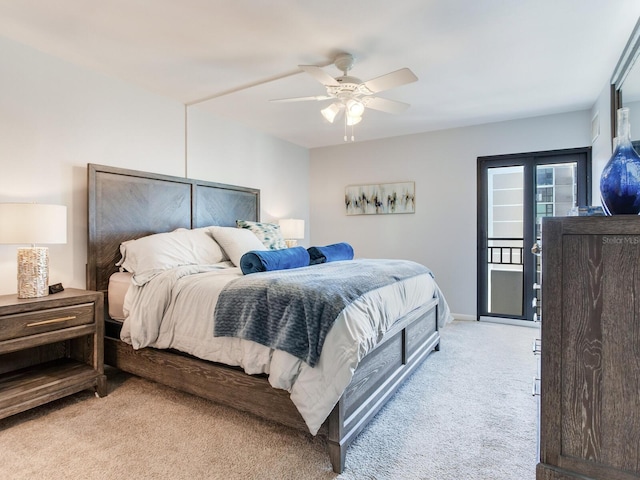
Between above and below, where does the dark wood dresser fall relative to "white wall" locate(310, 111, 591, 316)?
below

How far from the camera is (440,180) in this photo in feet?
15.4

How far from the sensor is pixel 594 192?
373 cm

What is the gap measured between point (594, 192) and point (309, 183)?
11.8ft

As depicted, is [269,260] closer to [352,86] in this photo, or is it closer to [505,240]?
[352,86]

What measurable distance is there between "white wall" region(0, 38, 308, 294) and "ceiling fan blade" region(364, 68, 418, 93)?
2.10m

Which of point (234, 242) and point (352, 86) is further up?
point (352, 86)

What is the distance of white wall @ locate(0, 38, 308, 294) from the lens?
250cm

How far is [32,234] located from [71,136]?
3.29 ft

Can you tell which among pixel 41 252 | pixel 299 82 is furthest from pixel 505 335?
pixel 41 252

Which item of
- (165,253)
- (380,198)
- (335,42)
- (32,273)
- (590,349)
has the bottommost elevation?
(590,349)

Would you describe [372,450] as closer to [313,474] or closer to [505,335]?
[313,474]

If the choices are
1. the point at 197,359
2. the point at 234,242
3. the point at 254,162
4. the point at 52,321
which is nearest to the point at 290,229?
the point at 254,162

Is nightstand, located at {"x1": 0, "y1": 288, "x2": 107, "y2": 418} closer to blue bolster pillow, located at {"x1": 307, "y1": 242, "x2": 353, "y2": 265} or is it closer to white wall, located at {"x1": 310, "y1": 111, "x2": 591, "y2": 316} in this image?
blue bolster pillow, located at {"x1": 307, "y1": 242, "x2": 353, "y2": 265}

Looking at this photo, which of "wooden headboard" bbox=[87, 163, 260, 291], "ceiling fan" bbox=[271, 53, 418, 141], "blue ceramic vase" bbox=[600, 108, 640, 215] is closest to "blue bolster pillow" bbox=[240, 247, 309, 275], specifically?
"ceiling fan" bbox=[271, 53, 418, 141]
